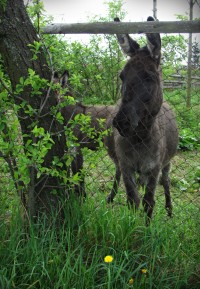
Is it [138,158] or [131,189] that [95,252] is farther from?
[138,158]

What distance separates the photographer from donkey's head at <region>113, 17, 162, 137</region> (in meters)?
3.25

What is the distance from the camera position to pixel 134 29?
9.44ft

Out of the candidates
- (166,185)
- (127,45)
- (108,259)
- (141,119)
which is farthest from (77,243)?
(166,185)

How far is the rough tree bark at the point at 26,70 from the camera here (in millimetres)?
2951

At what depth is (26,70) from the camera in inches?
118

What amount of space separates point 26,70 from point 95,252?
156 centimetres

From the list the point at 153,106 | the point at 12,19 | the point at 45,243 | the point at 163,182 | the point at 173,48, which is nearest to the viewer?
the point at 45,243

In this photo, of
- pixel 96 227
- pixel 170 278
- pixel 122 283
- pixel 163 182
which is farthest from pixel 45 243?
pixel 163 182

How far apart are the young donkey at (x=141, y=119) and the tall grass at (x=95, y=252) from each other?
33.3 inches

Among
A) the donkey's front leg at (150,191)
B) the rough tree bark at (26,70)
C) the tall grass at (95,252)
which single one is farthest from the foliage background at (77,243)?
the donkey's front leg at (150,191)

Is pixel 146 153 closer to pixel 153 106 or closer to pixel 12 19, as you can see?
pixel 153 106

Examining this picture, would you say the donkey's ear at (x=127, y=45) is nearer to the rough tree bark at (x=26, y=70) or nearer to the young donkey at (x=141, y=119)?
the young donkey at (x=141, y=119)

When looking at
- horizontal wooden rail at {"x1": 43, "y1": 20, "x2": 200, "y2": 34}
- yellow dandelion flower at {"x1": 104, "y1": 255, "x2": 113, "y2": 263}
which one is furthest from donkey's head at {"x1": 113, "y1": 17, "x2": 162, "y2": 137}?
yellow dandelion flower at {"x1": 104, "y1": 255, "x2": 113, "y2": 263}

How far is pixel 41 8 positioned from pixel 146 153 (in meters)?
1.91
